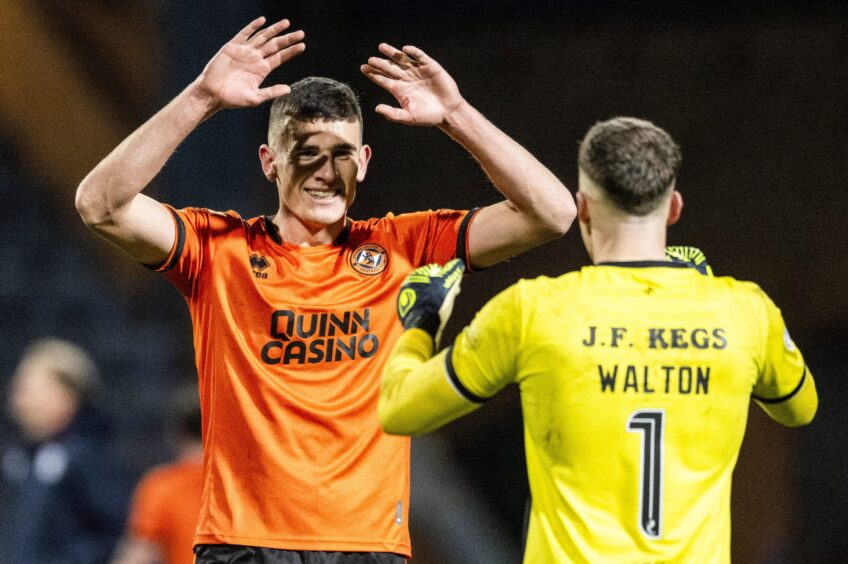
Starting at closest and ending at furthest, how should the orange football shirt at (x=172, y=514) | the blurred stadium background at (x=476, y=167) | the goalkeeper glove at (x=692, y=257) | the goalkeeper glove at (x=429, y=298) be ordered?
the goalkeeper glove at (x=429, y=298), the goalkeeper glove at (x=692, y=257), the orange football shirt at (x=172, y=514), the blurred stadium background at (x=476, y=167)

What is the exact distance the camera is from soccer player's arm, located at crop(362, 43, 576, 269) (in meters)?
3.19

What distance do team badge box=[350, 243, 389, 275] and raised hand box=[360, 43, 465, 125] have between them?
396 mm

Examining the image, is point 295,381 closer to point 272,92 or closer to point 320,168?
point 320,168

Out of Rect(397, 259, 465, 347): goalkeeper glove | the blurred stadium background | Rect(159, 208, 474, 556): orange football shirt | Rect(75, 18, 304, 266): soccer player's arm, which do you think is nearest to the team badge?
Rect(159, 208, 474, 556): orange football shirt

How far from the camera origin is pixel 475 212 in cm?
338

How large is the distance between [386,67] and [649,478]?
147cm

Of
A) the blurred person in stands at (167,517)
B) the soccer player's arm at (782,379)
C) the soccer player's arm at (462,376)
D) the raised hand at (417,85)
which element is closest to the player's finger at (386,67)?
the raised hand at (417,85)

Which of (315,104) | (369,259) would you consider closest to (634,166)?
(369,259)

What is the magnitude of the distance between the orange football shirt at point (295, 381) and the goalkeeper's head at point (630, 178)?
35.4 inches

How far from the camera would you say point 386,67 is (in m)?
3.24

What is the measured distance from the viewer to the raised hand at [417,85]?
3.21 m

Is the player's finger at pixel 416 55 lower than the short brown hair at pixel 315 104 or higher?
higher

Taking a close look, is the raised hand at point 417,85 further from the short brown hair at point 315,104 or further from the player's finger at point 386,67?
the short brown hair at point 315,104

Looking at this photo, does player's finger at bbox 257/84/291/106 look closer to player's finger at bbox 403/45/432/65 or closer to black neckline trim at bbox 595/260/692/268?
player's finger at bbox 403/45/432/65
